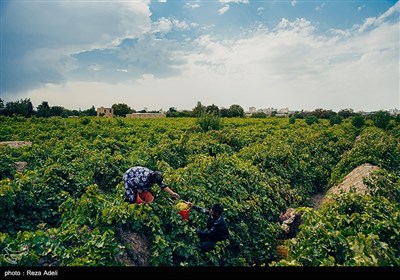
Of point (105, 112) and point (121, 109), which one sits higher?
point (121, 109)

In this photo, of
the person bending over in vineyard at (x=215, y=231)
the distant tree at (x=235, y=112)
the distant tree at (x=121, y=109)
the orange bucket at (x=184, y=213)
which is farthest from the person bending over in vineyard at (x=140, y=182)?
the distant tree at (x=121, y=109)

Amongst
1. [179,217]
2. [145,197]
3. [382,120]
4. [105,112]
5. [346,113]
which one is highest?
[346,113]

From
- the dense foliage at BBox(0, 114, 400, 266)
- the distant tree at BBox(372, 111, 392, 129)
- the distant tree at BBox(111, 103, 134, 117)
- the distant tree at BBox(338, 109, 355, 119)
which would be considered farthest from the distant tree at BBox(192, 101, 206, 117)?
the distant tree at BBox(338, 109, 355, 119)

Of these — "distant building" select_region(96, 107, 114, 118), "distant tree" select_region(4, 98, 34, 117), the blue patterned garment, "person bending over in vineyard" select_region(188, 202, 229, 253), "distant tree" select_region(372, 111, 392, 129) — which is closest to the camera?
"person bending over in vineyard" select_region(188, 202, 229, 253)

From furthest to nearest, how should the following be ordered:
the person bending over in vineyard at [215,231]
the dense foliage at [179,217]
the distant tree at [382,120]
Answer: the distant tree at [382,120], the person bending over in vineyard at [215,231], the dense foliage at [179,217]

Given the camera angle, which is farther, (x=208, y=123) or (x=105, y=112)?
(x=105, y=112)

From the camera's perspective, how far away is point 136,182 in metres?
5.69

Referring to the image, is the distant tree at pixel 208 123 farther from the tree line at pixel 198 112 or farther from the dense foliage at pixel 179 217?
the dense foliage at pixel 179 217

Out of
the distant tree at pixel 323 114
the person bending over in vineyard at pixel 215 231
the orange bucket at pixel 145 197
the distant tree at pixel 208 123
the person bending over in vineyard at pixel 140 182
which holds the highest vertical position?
the distant tree at pixel 323 114

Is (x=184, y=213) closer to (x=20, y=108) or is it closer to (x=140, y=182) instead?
(x=140, y=182)

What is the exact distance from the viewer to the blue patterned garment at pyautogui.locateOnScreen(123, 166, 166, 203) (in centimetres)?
568

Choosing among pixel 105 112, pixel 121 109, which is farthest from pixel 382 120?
pixel 121 109

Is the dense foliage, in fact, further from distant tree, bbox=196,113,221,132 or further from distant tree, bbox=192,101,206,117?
distant tree, bbox=192,101,206,117

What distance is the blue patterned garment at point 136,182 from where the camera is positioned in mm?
5680
